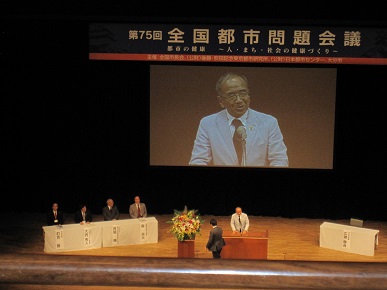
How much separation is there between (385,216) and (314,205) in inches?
58.4

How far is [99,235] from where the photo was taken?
28.1 feet

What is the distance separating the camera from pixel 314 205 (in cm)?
1077

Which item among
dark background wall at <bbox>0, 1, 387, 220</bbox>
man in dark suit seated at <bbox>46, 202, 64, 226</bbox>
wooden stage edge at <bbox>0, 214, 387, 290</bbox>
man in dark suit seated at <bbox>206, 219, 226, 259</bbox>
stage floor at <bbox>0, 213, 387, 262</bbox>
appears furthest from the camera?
dark background wall at <bbox>0, 1, 387, 220</bbox>

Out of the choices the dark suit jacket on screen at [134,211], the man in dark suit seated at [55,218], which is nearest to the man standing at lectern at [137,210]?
the dark suit jacket on screen at [134,211]

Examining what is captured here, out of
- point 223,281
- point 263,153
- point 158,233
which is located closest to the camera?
point 223,281

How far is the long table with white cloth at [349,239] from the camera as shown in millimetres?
8344

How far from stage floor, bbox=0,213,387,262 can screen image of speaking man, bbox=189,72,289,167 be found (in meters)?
1.27

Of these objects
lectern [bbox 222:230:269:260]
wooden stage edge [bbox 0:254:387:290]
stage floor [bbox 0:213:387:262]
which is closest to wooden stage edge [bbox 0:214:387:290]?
wooden stage edge [bbox 0:254:387:290]

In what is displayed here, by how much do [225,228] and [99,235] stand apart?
2691 millimetres

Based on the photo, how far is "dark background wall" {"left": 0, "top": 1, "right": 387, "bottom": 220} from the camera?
33.3 feet

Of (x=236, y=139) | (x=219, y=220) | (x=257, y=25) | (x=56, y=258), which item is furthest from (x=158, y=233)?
(x=56, y=258)

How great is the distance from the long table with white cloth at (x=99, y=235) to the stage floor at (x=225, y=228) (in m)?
0.12

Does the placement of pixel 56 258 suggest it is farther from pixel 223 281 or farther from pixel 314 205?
pixel 314 205

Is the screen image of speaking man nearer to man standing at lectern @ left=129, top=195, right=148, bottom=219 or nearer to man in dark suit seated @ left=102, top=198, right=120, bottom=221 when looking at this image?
man standing at lectern @ left=129, top=195, right=148, bottom=219
